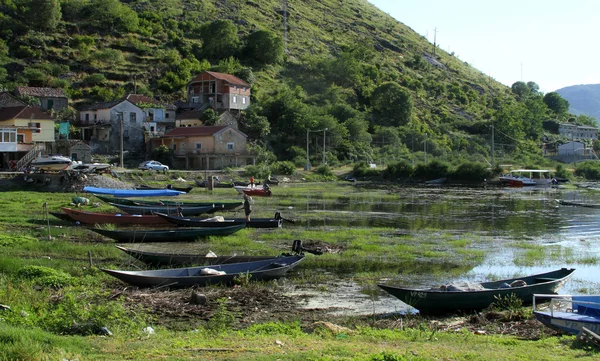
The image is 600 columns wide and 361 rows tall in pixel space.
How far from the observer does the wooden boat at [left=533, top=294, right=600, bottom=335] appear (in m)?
13.8

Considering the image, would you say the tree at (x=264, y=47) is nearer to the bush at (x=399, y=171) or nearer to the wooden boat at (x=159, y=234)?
the bush at (x=399, y=171)

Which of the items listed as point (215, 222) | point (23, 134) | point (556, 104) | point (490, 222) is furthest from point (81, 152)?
point (556, 104)

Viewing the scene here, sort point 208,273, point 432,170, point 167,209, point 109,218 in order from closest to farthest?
point 208,273 → point 109,218 → point 167,209 → point 432,170

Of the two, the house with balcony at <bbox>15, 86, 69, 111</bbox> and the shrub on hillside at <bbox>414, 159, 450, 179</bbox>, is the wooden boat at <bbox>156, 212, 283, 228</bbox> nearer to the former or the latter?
the shrub on hillside at <bbox>414, 159, 450, 179</bbox>

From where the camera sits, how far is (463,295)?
16.4 meters

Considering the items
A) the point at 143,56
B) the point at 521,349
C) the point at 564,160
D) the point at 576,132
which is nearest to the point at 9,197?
the point at 521,349

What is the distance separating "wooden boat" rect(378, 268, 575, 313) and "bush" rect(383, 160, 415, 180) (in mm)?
69577

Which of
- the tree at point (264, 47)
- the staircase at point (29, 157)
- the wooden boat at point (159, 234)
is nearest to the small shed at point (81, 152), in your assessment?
the staircase at point (29, 157)

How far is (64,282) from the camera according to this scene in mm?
18344

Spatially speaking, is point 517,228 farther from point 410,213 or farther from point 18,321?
point 18,321

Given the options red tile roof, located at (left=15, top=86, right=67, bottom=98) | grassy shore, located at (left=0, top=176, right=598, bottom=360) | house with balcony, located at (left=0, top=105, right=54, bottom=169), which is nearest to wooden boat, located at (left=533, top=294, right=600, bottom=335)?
grassy shore, located at (left=0, top=176, right=598, bottom=360)

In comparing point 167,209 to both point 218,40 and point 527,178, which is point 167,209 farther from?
point 218,40

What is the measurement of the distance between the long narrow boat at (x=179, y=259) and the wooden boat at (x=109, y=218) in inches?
430

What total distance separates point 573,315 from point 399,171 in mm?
73475
